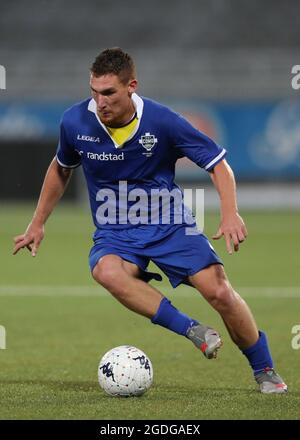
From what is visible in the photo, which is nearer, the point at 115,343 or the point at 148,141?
the point at 148,141

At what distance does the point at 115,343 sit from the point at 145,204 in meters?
2.12

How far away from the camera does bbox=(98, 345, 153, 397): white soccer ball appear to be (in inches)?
223

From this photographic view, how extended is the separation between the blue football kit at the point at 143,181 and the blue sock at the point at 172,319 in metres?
0.23

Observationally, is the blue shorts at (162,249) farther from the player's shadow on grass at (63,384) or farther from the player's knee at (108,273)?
the player's shadow on grass at (63,384)

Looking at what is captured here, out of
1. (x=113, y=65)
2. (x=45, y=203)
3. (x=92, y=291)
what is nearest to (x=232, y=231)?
(x=113, y=65)

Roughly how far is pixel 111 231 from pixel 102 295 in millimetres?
5006

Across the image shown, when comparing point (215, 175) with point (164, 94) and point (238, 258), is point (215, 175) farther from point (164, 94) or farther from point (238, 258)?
point (164, 94)

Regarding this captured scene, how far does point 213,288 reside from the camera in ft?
19.2

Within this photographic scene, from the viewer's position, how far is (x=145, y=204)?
6141 mm

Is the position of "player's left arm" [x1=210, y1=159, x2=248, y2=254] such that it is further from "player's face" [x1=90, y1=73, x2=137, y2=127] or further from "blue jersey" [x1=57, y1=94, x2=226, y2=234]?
"player's face" [x1=90, y1=73, x2=137, y2=127]

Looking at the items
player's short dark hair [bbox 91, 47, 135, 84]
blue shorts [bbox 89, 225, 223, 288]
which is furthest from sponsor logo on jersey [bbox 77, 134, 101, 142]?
blue shorts [bbox 89, 225, 223, 288]

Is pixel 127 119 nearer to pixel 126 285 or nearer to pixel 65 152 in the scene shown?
pixel 65 152

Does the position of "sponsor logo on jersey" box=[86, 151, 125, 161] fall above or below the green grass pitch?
above
